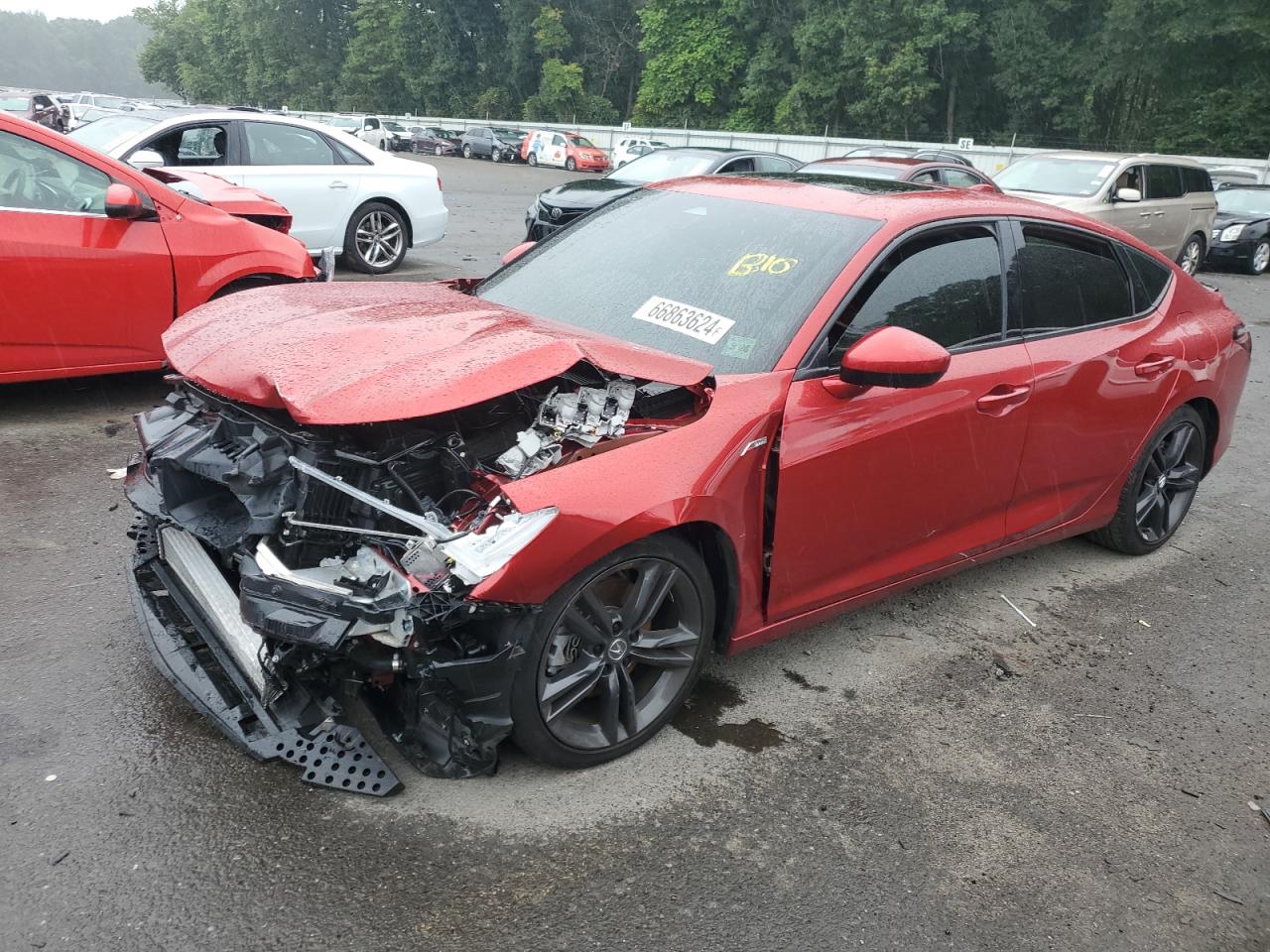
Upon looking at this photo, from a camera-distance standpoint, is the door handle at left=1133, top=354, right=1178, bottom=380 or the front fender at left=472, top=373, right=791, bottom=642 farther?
the door handle at left=1133, top=354, right=1178, bottom=380

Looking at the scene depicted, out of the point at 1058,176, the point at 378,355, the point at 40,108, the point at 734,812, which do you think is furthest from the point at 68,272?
the point at 40,108

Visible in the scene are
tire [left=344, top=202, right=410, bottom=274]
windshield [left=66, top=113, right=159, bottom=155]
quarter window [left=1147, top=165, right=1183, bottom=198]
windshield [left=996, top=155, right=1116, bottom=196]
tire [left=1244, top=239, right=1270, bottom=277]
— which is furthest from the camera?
tire [left=1244, top=239, right=1270, bottom=277]

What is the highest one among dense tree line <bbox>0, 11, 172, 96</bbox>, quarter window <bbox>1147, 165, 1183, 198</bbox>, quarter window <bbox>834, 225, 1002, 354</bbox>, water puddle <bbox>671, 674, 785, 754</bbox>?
dense tree line <bbox>0, 11, 172, 96</bbox>

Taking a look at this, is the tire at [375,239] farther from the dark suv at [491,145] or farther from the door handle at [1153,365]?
the dark suv at [491,145]

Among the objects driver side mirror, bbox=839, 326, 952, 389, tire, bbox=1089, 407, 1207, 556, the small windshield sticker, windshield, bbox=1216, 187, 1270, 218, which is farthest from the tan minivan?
driver side mirror, bbox=839, 326, 952, 389

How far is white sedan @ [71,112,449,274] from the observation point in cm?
894

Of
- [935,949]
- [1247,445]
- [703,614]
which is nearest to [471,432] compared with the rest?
[703,614]

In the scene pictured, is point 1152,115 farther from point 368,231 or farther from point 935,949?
point 935,949

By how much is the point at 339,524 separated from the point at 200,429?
2.56 feet

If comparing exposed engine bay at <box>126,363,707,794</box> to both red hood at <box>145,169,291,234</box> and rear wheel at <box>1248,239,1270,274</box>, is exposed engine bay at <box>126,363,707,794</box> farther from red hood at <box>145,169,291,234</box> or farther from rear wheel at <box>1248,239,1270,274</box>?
rear wheel at <box>1248,239,1270,274</box>

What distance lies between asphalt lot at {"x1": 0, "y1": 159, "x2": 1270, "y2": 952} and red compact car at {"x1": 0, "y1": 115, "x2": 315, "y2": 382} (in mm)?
1580

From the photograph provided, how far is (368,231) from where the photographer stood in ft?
33.7

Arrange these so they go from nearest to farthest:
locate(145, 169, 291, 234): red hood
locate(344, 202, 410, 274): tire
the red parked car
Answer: locate(145, 169, 291, 234): red hood
locate(344, 202, 410, 274): tire
the red parked car

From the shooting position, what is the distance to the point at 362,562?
8.50 ft
